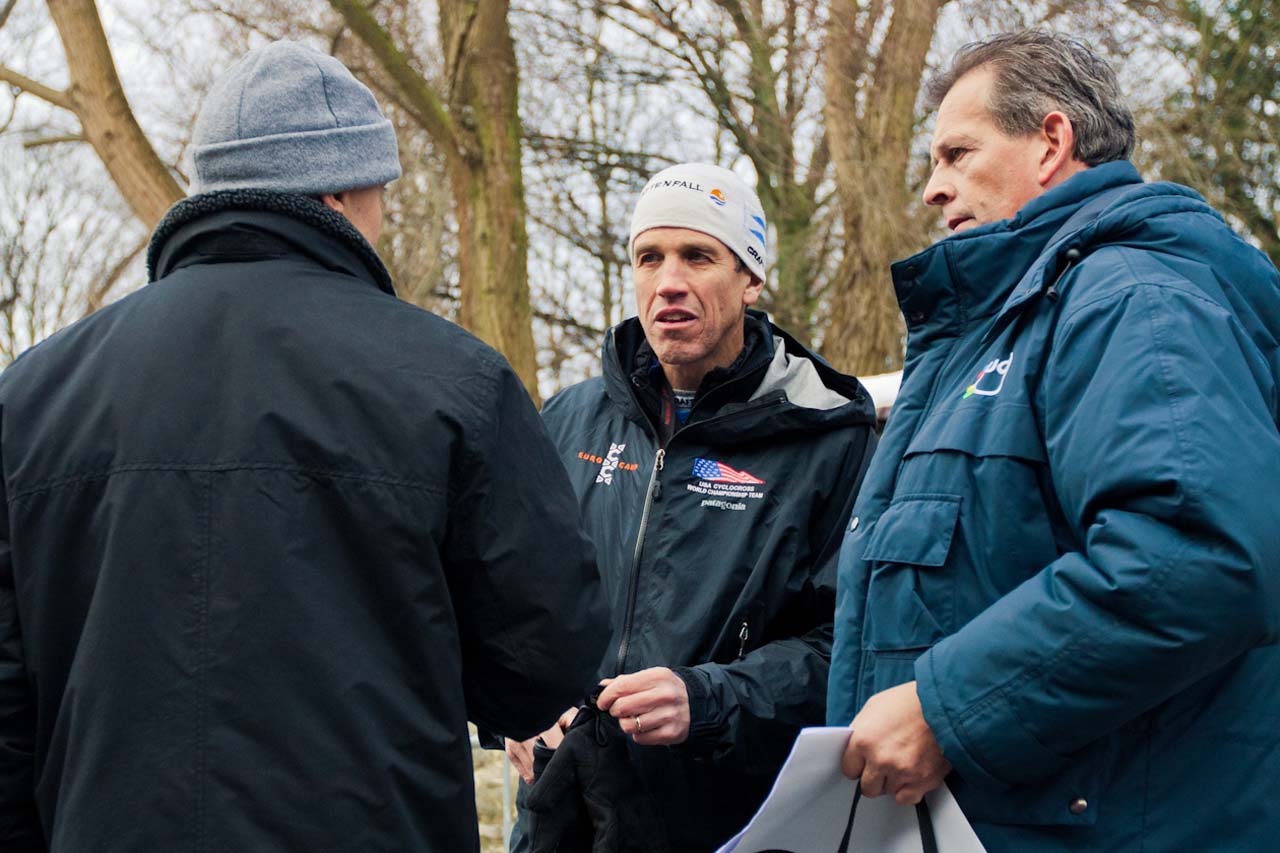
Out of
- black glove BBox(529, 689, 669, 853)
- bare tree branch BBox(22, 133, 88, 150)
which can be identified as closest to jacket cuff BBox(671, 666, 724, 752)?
black glove BBox(529, 689, 669, 853)

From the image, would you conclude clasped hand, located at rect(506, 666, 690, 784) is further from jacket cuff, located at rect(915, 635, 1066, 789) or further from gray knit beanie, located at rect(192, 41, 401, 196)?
gray knit beanie, located at rect(192, 41, 401, 196)

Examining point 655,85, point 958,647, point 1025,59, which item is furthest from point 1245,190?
point 958,647

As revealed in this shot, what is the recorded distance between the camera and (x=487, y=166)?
8.23 meters

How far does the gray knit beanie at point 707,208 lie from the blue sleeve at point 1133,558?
1455 mm

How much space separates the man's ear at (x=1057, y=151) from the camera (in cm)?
208

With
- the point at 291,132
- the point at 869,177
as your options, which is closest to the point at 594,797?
the point at 291,132

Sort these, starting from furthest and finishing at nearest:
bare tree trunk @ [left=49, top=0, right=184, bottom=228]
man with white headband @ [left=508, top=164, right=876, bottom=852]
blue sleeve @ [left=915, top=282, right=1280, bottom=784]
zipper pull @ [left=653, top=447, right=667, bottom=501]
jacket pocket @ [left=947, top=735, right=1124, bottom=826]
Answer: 1. bare tree trunk @ [left=49, top=0, right=184, bottom=228]
2. zipper pull @ [left=653, top=447, right=667, bottom=501]
3. man with white headband @ [left=508, top=164, right=876, bottom=852]
4. jacket pocket @ [left=947, top=735, right=1124, bottom=826]
5. blue sleeve @ [left=915, top=282, right=1280, bottom=784]

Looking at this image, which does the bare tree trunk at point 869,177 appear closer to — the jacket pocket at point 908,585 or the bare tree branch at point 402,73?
the bare tree branch at point 402,73

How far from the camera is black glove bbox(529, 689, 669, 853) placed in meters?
2.56

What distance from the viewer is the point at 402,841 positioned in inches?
64.1

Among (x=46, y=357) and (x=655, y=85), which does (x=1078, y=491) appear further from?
(x=655, y=85)

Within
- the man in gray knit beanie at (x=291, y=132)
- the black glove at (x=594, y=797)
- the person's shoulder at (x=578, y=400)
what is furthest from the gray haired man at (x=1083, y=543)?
the person's shoulder at (x=578, y=400)

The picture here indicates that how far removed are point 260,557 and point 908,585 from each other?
2.99ft

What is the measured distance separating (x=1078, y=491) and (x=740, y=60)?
9651 millimetres
